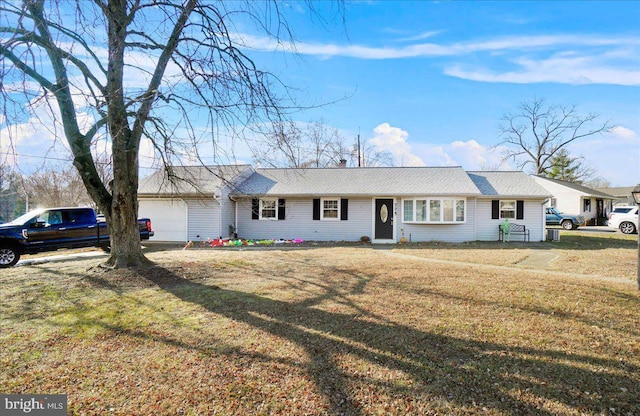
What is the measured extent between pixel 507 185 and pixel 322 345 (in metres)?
16.8

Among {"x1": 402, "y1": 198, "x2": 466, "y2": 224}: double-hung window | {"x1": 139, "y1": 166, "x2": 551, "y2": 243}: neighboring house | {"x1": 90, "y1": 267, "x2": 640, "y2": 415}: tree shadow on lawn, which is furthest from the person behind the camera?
{"x1": 139, "y1": 166, "x2": 551, "y2": 243}: neighboring house

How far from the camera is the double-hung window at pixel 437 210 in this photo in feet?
50.7

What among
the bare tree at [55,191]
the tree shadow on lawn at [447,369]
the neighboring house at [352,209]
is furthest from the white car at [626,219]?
the bare tree at [55,191]

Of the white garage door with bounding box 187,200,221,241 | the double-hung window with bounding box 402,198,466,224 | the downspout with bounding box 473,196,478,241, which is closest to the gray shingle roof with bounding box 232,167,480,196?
the double-hung window with bounding box 402,198,466,224

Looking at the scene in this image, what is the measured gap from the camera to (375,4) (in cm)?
624

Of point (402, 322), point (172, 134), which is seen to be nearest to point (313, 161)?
point (172, 134)

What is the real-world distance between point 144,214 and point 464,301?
52.9 feet

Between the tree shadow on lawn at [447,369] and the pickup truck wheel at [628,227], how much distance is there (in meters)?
24.3

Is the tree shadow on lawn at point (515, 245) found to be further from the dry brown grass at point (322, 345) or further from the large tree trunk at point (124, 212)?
the large tree trunk at point (124, 212)

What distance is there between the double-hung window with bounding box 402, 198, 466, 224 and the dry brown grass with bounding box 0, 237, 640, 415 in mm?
8474

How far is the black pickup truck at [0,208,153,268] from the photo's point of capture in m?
10.2

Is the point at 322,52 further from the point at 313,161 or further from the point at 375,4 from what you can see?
the point at 313,161

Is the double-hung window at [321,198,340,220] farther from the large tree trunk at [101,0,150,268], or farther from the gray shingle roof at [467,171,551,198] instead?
the large tree trunk at [101,0,150,268]

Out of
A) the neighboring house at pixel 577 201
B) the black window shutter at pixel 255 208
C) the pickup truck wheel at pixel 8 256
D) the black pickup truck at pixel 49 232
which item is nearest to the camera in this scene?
the pickup truck wheel at pixel 8 256
